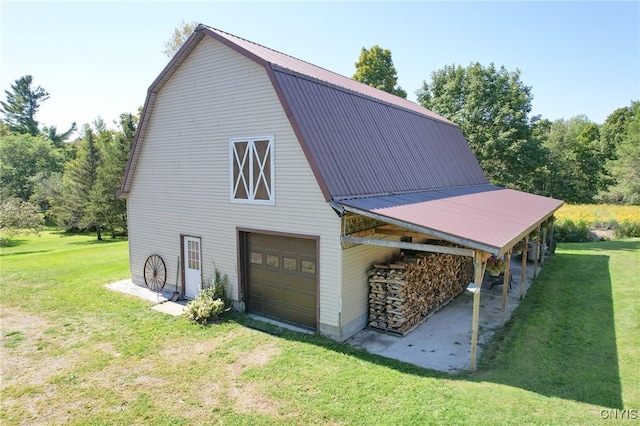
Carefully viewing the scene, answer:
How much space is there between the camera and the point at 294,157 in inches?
354

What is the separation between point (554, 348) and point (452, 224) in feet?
11.8

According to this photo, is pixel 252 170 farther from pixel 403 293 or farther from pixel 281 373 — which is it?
pixel 281 373

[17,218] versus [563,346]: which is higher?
[17,218]

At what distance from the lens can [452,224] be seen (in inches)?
304

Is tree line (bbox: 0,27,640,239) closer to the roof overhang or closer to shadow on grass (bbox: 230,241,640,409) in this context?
shadow on grass (bbox: 230,241,640,409)

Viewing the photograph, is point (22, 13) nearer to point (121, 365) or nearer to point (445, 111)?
point (121, 365)

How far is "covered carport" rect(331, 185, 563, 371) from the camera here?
694 centimetres

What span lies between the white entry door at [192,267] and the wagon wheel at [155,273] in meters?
1.09

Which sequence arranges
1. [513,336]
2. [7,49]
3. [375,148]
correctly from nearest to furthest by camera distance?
[513,336], [375,148], [7,49]

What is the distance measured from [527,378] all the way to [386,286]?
351 cm

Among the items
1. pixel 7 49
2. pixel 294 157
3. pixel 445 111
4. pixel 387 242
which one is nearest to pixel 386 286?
pixel 387 242

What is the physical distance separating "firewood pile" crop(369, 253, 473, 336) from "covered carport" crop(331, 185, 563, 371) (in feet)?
3.16

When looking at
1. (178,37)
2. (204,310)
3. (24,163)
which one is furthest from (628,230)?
(24,163)

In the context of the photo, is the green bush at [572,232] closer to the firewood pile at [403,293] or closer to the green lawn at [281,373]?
the green lawn at [281,373]
